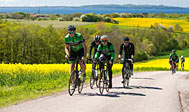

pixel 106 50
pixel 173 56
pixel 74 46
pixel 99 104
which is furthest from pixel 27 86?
pixel 173 56

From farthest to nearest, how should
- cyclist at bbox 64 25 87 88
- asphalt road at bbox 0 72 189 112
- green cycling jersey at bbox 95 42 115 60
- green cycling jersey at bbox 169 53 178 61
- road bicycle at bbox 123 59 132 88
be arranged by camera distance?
green cycling jersey at bbox 169 53 178 61 < road bicycle at bbox 123 59 132 88 < green cycling jersey at bbox 95 42 115 60 < cyclist at bbox 64 25 87 88 < asphalt road at bbox 0 72 189 112

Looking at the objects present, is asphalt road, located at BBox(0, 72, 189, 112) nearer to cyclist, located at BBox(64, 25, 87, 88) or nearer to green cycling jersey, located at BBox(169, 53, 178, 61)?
cyclist, located at BBox(64, 25, 87, 88)

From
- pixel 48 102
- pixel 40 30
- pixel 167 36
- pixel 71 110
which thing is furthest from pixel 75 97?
pixel 167 36

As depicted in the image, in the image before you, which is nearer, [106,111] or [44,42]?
[106,111]

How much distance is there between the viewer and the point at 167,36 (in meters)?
113

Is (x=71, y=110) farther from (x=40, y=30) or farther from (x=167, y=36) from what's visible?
(x=167, y=36)

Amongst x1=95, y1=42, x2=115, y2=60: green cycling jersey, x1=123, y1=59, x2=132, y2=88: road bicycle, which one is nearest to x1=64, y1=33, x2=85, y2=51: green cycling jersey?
x1=95, y1=42, x2=115, y2=60: green cycling jersey

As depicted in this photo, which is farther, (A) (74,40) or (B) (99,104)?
(A) (74,40)

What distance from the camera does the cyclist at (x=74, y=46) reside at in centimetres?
884

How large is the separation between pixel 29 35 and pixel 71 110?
48.9 metres

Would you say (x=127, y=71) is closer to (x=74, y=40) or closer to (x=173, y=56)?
(x=74, y=40)

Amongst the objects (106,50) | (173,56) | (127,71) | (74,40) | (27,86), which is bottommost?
(173,56)

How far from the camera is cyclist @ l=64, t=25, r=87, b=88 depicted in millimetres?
8844

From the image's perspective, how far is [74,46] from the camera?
896 centimetres
